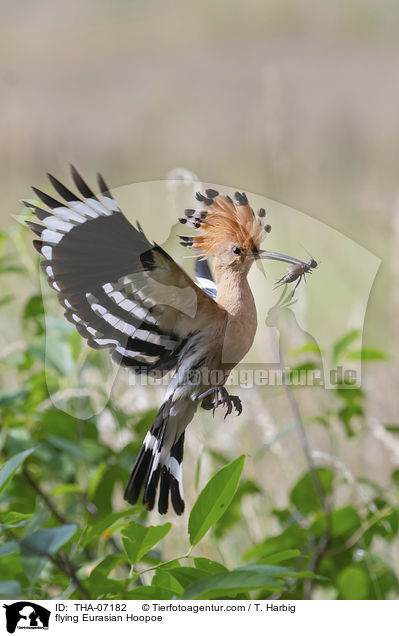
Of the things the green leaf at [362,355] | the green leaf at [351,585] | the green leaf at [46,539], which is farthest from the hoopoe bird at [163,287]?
the green leaf at [351,585]

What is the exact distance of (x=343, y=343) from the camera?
2.01ft

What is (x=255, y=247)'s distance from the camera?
0.35 m

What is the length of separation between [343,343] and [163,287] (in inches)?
11.5

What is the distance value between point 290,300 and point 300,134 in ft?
8.55

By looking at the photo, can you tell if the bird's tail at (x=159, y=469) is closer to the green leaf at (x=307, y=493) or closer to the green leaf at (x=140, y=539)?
the green leaf at (x=140, y=539)

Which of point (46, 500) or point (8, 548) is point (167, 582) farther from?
point (46, 500)

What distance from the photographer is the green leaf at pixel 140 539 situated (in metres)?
0.44

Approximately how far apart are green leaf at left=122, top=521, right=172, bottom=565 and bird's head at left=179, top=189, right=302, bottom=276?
181 millimetres

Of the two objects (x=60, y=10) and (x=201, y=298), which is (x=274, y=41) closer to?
(x=60, y=10)

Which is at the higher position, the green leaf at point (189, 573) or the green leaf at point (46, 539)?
the green leaf at point (46, 539)

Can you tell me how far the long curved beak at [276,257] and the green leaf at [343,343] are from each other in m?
0.25
